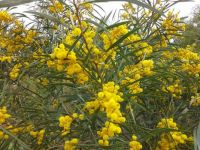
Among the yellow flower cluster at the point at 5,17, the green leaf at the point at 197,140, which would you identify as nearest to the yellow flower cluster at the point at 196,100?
the green leaf at the point at 197,140

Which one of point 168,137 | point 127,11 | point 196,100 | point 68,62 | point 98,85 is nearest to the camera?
point 68,62

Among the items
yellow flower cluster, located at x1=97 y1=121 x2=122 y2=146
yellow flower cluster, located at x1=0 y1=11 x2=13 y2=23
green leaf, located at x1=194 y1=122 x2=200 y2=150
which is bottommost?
green leaf, located at x1=194 y1=122 x2=200 y2=150

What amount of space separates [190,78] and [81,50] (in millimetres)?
719

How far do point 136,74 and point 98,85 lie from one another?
249mm

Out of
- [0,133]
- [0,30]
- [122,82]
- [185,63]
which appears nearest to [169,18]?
[185,63]

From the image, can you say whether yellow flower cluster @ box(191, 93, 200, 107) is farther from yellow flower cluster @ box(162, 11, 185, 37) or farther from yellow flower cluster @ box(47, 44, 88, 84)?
yellow flower cluster @ box(47, 44, 88, 84)

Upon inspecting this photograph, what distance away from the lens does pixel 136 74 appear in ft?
5.31

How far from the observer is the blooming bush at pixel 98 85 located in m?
1.35

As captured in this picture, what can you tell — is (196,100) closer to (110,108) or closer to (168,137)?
(168,137)

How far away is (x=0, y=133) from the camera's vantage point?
59.4 inches

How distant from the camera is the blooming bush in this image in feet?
4.43

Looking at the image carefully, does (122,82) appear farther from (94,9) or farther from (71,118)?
(94,9)

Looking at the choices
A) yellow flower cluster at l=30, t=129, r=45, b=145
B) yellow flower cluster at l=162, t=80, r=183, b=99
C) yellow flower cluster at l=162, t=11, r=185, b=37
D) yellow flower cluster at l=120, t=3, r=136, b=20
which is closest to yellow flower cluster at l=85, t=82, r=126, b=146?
yellow flower cluster at l=30, t=129, r=45, b=145

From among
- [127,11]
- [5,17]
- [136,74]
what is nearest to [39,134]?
[136,74]
